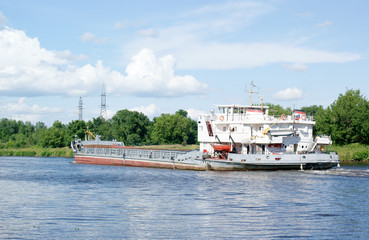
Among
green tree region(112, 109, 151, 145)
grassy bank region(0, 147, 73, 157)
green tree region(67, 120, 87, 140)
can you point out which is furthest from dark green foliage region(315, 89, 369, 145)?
green tree region(67, 120, 87, 140)

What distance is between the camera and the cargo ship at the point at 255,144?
43500mm

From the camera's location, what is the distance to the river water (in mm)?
19453

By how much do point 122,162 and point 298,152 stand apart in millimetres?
27101

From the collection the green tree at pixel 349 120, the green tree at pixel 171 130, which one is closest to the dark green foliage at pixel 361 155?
the green tree at pixel 349 120

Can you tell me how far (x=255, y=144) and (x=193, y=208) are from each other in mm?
21929

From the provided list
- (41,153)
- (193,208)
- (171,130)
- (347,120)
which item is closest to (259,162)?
(193,208)

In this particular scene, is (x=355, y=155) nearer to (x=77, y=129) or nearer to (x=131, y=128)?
(x=131, y=128)

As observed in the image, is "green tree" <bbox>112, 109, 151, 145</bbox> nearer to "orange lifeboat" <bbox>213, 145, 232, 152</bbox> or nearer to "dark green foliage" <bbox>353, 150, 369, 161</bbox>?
"dark green foliage" <bbox>353, 150, 369, 161</bbox>

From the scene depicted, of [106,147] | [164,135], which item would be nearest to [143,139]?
[164,135]

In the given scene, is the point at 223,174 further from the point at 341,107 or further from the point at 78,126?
the point at 78,126

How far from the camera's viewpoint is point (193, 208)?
25.2m

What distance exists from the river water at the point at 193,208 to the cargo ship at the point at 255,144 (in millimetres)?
3670

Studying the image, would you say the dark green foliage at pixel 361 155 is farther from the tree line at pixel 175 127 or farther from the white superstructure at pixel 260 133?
the white superstructure at pixel 260 133

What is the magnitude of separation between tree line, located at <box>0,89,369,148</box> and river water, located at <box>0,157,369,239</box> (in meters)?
30.4
